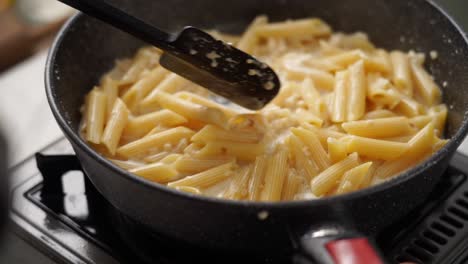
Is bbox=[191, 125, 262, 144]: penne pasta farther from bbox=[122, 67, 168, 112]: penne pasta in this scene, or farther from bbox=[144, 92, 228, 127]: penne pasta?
bbox=[122, 67, 168, 112]: penne pasta

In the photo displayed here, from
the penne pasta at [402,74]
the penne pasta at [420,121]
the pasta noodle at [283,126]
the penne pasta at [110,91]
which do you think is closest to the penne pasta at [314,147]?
the pasta noodle at [283,126]

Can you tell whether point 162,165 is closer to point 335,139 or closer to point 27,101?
point 335,139

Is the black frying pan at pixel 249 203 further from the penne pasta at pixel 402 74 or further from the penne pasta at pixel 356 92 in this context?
the penne pasta at pixel 356 92

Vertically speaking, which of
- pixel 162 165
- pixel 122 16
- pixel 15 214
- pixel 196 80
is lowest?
pixel 15 214

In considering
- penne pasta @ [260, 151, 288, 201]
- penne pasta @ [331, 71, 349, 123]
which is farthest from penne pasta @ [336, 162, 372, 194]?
penne pasta @ [331, 71, 349, 123]

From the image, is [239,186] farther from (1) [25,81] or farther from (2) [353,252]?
(1) [25,81]

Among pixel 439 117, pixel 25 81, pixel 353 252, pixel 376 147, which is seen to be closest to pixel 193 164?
pixel 376 147

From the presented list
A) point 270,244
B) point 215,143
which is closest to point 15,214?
point 215,143
